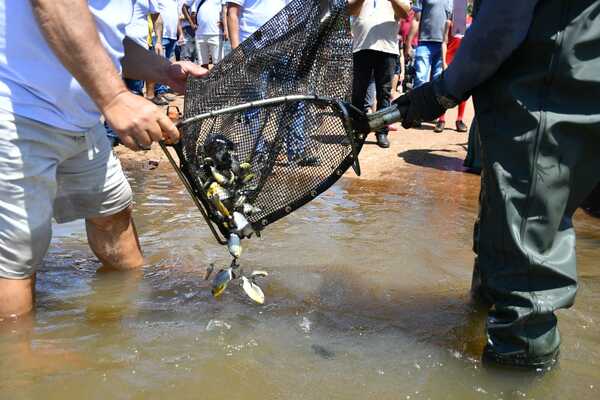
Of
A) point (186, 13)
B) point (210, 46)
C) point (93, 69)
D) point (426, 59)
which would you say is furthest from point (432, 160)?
point (186, 13)

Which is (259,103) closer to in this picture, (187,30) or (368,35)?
(368,35)

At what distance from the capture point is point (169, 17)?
10.8 m

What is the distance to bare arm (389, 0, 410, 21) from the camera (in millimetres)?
7188

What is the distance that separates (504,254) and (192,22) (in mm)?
11246

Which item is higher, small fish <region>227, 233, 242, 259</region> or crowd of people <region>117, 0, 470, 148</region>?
crowd of people <region>117, 0, 470, 148</region>

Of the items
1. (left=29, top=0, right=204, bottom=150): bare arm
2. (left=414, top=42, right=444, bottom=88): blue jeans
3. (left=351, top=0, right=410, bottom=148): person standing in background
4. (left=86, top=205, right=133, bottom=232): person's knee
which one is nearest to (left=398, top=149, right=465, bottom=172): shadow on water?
(left=351, top=0, right=410, bottom=148): person standing in background

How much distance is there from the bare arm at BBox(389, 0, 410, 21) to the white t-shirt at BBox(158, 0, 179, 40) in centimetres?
459

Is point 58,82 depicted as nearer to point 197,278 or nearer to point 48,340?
Result: point 48,340

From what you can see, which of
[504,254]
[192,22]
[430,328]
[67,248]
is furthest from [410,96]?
[192,22]

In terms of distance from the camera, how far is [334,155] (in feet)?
9.04

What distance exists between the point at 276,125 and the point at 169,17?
347 inches

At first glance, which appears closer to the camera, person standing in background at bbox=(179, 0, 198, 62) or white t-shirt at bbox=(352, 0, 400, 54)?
white t-shirt at bbox=(352, 0, 400, 54)

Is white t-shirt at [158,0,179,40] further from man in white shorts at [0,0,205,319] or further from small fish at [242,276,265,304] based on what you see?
small fish at [242,276,265,304]

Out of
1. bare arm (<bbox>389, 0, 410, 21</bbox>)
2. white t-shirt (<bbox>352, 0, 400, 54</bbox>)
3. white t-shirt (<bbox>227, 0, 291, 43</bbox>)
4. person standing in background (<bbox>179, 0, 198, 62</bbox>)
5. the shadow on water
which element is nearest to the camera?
white t-shirt (<bbox>227, 0, 291, 43</bbox>)
